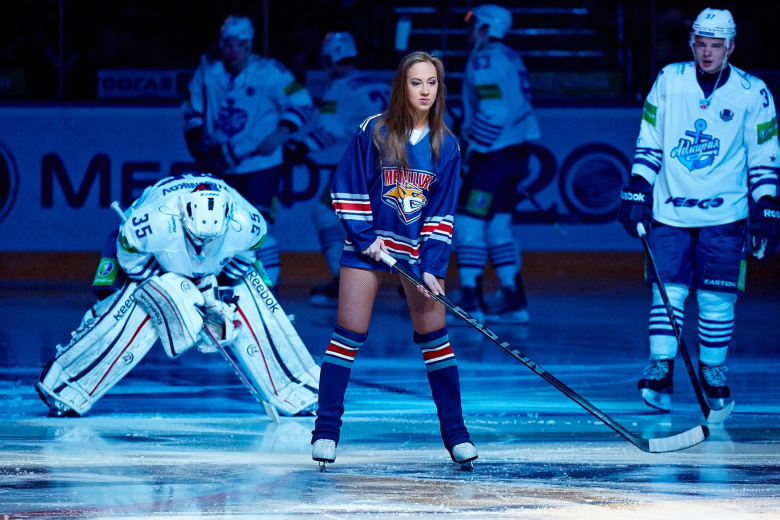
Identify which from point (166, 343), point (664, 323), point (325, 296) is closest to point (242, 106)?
point (325, 296)

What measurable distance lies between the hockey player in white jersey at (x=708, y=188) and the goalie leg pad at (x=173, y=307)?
5.60ft

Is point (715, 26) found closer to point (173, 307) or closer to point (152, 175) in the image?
point (173, 307)

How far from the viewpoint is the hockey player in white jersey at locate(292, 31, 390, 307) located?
28.5 feet

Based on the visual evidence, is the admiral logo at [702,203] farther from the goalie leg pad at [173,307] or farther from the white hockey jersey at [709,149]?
the goalie leg pad at [173,307]

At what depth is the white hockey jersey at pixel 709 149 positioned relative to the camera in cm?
525

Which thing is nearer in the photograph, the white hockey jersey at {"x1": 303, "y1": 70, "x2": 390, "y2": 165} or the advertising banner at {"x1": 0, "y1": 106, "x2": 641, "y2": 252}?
the white hockey jersey at {"x1": 303, "y1": 70, "x2": 390, "y2": 165}

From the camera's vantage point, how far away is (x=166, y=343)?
4.80 metres

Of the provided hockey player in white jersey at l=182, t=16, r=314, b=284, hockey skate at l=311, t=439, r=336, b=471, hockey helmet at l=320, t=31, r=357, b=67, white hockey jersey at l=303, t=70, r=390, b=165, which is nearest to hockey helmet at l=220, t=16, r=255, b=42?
hockey player in white jersey at l=182, t=16, r=314, b=284

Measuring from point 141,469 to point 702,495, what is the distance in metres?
1.61

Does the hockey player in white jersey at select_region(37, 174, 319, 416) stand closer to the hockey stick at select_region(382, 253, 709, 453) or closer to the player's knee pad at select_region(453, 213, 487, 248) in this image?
the hockey stick at select_region(382, 253, 709, 453)

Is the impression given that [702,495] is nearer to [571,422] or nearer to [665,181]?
[571,422]

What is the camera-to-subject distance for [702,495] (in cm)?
367

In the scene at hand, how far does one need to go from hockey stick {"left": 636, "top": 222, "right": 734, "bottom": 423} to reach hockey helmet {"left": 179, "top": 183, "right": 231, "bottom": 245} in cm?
163

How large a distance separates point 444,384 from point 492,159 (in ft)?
13.8
